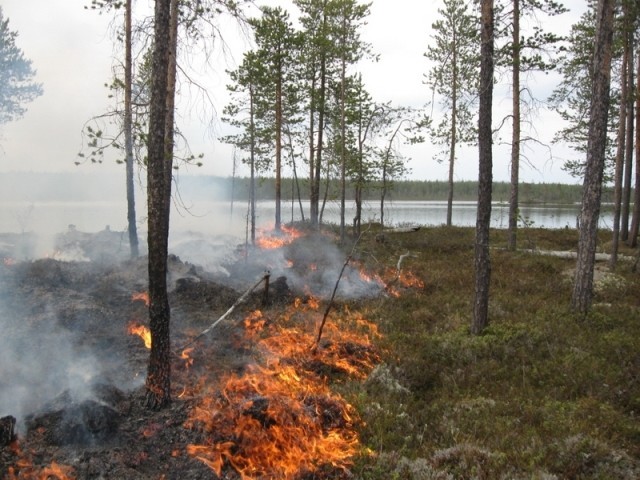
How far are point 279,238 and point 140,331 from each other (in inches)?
743

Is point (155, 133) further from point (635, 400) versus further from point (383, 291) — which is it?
point (383, 291)

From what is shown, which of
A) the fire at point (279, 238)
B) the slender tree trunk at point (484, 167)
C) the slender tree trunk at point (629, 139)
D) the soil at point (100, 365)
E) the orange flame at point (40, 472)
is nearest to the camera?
the orange flame at point (40, 472)

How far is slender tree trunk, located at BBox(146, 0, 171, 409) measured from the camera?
23.7 ft

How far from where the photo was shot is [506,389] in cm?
864

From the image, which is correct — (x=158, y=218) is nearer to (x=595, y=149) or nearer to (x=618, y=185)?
(x=595, y=149)

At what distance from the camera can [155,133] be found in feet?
24.2

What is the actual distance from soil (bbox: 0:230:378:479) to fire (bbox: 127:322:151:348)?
16 centimetres

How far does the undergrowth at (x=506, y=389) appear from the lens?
6113mm

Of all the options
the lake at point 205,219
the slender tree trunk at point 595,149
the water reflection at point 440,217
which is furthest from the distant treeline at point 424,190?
the slender tree trunk at point 595,149

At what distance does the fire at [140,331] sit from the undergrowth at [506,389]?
579 centimetres

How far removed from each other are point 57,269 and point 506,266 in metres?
19.2

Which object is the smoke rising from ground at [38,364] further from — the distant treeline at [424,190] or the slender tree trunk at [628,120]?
the distant treeline at [424,190]

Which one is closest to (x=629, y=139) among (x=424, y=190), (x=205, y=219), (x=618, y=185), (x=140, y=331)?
(x=618, y=185)

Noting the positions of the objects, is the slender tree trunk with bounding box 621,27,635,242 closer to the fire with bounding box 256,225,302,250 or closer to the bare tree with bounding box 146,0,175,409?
the fire with bounding box 256,225,302,250
